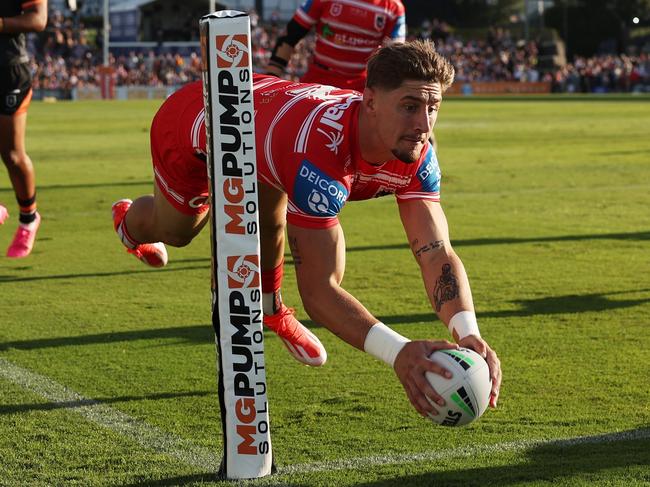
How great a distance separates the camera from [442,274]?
15.5 ft

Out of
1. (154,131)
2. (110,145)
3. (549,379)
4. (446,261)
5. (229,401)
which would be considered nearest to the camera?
(229,401)

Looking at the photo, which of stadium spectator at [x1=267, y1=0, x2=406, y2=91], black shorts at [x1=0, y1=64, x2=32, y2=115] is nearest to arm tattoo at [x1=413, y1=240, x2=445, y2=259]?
black shorts at [x1=0, y1=64, x2=32, y2=115]

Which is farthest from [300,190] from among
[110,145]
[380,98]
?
[110,145]

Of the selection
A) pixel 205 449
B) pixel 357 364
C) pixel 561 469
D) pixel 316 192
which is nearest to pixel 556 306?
pixel 357 364

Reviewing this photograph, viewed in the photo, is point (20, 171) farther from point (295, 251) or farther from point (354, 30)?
point (295, 251)

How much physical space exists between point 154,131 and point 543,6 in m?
85.4

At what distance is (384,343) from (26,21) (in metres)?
5.57

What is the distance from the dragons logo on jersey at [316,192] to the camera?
4414mm

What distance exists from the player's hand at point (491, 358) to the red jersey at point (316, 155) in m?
0.70

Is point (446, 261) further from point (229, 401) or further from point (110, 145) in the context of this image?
point (110, 145)

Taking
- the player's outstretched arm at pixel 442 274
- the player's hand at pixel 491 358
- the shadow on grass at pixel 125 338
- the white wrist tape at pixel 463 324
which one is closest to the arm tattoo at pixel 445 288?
the player's outstretched arm at pixel 442 274

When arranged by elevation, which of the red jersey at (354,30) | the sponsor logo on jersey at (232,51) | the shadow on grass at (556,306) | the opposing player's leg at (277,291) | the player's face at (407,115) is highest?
the sponsor logo on jersey at (232,51)

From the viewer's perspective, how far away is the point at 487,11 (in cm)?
8875

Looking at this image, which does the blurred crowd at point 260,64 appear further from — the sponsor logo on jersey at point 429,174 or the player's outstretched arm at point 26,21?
the sponsor logo on jersey at point 429,174
